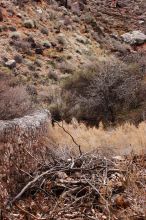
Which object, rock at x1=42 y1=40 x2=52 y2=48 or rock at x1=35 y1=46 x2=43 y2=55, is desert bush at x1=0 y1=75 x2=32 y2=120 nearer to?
rock at x1=35 y1=46 x2=43 y2=55

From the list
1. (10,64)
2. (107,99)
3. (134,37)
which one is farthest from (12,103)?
Answer: (134,37)

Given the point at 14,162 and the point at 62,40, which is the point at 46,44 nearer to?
the point at 62,40

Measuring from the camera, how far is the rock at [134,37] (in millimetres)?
39531

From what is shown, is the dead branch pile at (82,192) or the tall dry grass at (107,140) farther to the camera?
the tall dry grass at (107,140)

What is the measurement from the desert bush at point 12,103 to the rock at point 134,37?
22.5 metres

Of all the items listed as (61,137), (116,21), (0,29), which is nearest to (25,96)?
(61,137)

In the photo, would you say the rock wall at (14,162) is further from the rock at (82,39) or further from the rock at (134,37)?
the rock at (134,37)

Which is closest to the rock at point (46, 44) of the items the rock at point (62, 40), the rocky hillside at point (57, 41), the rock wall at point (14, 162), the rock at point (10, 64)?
the rocky hillside at point (57, 41)

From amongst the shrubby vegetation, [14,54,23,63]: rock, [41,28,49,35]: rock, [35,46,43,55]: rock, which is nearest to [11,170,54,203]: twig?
the shrubby vegetation

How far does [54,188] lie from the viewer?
21.9 ft

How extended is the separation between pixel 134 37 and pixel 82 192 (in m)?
34.7

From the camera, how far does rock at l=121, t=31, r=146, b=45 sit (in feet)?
130

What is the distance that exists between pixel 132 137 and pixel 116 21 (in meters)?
35.1

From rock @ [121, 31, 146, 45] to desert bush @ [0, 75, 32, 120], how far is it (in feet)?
73.8
